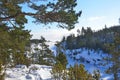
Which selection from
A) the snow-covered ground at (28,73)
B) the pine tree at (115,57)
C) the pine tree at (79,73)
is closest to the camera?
the pine tree at (79,73)

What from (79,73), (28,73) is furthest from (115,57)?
(79,73)

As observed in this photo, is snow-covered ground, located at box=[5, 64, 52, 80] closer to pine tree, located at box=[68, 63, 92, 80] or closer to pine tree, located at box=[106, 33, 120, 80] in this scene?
pine tree, located at box=[106, 33, 120, 80]

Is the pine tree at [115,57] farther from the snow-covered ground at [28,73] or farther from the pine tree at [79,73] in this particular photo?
the pine tree at [79,73]

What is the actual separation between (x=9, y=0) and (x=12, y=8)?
90 centimetres

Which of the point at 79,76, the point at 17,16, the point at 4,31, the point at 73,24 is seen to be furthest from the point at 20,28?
the point at 79,76

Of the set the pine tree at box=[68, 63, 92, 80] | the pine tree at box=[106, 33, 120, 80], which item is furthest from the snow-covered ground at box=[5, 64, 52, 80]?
the pine tree at box=[68, 63, 92, 80]

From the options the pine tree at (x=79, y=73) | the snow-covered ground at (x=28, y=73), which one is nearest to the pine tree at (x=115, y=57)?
the snow-covered ground at (x=28, y=73)

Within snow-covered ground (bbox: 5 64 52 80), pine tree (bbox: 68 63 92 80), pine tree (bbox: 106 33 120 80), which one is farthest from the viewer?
pine tree (bbox: 106 33 120 80)

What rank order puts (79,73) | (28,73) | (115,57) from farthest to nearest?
(115,57)
(28,73)
(79,73)

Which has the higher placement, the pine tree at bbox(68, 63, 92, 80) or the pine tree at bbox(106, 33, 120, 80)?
the pine tree at bbox(106, 33, 120, 80)

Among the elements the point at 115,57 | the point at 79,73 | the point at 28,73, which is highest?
the point at 115,57

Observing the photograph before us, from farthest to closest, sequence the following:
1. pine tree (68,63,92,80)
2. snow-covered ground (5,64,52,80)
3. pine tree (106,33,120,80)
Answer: pine tree (106,33,120,80) < snow-covered ground (5,64,52,80) < pine tree (68,63,92,80)

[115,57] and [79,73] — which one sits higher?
[115,57]

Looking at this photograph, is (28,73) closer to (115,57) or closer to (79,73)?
(115,57)
